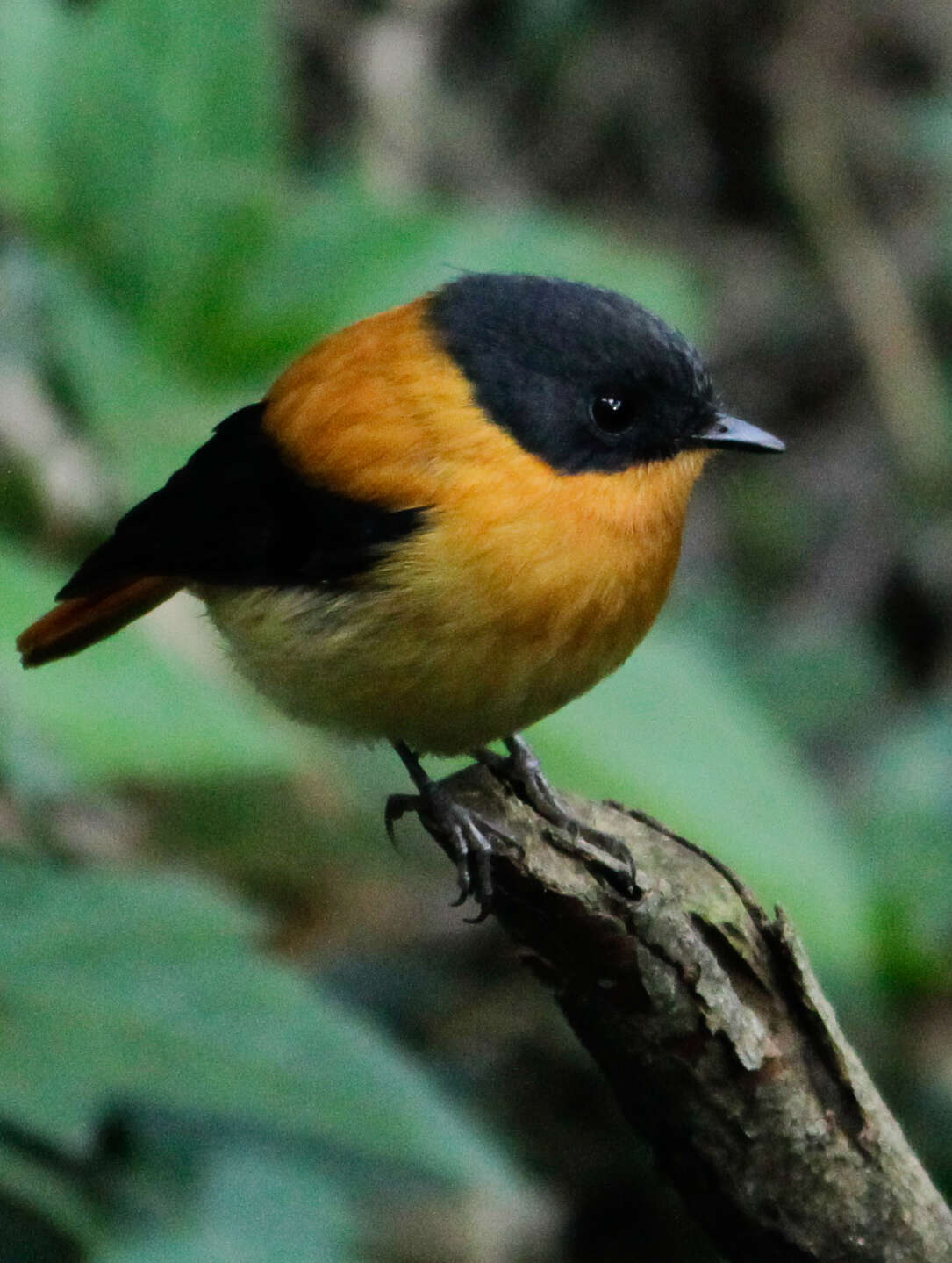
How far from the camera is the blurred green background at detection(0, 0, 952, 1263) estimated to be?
3.54m

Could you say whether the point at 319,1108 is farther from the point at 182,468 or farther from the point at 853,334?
the point at 853,334

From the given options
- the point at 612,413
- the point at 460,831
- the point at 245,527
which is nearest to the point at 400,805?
the point at 460,831

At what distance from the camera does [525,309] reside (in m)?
3.31

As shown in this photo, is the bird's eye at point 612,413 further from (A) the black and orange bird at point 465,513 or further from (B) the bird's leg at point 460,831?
(B) the bird's leg at point 460,831

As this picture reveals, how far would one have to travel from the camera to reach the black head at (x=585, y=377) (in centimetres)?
323

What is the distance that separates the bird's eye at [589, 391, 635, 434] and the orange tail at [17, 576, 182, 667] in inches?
40.1

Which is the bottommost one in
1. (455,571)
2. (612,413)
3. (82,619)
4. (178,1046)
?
(178,1046)

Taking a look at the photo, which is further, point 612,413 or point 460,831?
point 612,413

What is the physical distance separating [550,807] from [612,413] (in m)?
0.70

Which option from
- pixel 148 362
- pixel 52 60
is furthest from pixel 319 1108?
pixel 52 60

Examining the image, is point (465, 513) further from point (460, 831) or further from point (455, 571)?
point (460, 831)

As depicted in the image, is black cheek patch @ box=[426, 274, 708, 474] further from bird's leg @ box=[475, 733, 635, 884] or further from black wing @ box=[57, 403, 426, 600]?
bird's leg @ box=[475, 733, 635, 884]

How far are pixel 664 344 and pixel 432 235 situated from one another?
75.8 inches

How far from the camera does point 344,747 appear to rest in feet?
16.0
